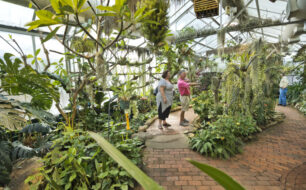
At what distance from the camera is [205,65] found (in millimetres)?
8766

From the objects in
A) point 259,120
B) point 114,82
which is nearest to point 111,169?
point 114,82

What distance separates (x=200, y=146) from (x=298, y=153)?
1769 millimetres

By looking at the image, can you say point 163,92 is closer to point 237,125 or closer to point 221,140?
point 221,140

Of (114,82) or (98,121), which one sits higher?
(114,82)

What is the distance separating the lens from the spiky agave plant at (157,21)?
3.99ft

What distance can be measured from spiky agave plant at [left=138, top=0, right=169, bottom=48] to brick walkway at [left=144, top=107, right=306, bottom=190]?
5.59 ft

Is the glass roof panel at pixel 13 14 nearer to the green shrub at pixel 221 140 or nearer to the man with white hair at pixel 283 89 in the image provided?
the green shrub at pixel 221 140

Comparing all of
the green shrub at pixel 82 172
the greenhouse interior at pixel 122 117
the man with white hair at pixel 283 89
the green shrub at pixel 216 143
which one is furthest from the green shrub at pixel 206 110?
the man with white hair at pixel 283 89

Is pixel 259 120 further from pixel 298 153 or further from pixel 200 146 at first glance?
pixel 200 146

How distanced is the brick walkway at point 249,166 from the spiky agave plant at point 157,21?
170 cm

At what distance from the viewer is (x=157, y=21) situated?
1.26 m

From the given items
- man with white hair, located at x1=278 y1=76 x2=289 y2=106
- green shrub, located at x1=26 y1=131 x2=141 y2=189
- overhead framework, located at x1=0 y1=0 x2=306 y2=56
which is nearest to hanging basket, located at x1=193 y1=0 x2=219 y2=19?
overhead framework, located at x1=0 y1=0 x2=306 y2=56

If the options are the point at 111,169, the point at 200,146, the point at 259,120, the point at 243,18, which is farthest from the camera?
the point at 243,18

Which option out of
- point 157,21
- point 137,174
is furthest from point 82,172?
point 137,174
